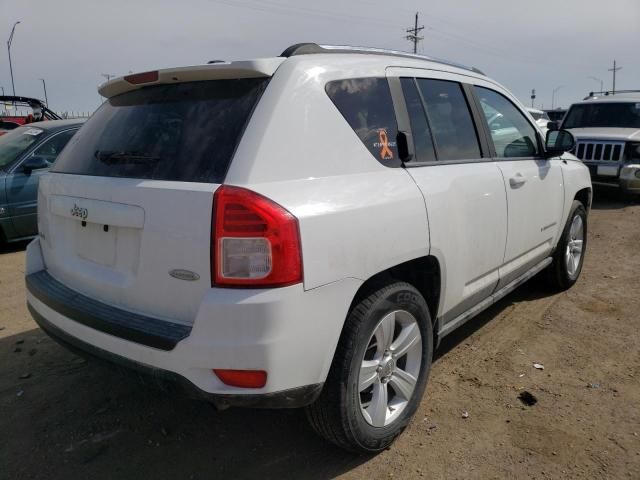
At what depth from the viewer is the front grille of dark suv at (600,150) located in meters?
9.38

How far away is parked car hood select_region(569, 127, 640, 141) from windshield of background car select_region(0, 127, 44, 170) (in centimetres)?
908

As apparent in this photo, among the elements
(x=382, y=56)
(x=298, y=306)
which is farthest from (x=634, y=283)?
(x=298, y=306)

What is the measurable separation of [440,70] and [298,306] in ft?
6.43

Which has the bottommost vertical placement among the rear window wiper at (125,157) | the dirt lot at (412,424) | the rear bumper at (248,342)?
the dirt lot at (412,424)

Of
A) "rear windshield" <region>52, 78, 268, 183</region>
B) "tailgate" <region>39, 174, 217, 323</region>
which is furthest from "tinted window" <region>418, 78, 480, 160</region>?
"tailgate" <region>39, 174, 217, 323</region>

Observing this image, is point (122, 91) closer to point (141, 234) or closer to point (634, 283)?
point (141, 234)

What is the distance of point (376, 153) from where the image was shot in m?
2.52

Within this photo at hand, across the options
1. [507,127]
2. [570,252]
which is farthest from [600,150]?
[507,127]

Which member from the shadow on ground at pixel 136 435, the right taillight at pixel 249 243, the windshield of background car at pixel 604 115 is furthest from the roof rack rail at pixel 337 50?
the windshield of background car at pixel 604 115

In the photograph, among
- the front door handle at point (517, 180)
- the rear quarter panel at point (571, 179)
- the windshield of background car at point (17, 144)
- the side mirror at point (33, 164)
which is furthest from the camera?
the windshield of background car at point (17, 144)

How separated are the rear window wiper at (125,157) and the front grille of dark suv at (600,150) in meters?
9.35

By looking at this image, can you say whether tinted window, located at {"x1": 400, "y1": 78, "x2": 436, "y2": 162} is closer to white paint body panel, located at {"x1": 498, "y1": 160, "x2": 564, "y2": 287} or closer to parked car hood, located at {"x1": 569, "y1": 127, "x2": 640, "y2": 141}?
white paint body panel, located at {"x1": 498, "y1": 160, "x2": 564, "y2": 287}

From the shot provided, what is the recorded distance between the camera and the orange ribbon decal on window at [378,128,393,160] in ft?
8.41

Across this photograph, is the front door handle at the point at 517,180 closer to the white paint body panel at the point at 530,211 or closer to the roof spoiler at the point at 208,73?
the white paint body panel at the point at 530,211
